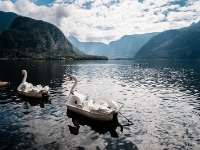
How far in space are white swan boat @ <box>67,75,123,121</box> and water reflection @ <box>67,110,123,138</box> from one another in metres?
0.54

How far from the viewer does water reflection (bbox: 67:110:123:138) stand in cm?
1720

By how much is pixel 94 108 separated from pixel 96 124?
5.89 ft

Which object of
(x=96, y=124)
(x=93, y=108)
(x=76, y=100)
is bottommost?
(x=96, y=124)

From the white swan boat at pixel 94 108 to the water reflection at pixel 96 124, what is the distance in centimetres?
54

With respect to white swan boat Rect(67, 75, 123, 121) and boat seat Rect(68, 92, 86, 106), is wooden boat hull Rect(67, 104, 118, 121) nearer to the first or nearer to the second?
white swan boat Rect(67, 75, 123, 121)

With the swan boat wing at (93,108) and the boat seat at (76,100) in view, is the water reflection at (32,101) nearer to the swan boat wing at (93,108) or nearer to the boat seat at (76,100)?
the boat seat at (76,100)

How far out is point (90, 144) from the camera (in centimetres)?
1450

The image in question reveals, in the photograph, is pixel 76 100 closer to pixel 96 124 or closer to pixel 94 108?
pixel 94 108

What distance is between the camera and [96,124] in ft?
61.6

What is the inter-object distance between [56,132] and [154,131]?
9.60 meters

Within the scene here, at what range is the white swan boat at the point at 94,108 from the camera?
59.8ft

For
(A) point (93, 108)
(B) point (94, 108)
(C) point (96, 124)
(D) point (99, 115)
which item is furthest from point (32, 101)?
(D) point (99, 115)

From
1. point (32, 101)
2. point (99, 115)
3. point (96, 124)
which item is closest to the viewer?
point (99, 115)

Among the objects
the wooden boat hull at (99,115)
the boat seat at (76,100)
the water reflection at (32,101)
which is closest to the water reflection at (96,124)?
the wooden boat hull at (99,115)
